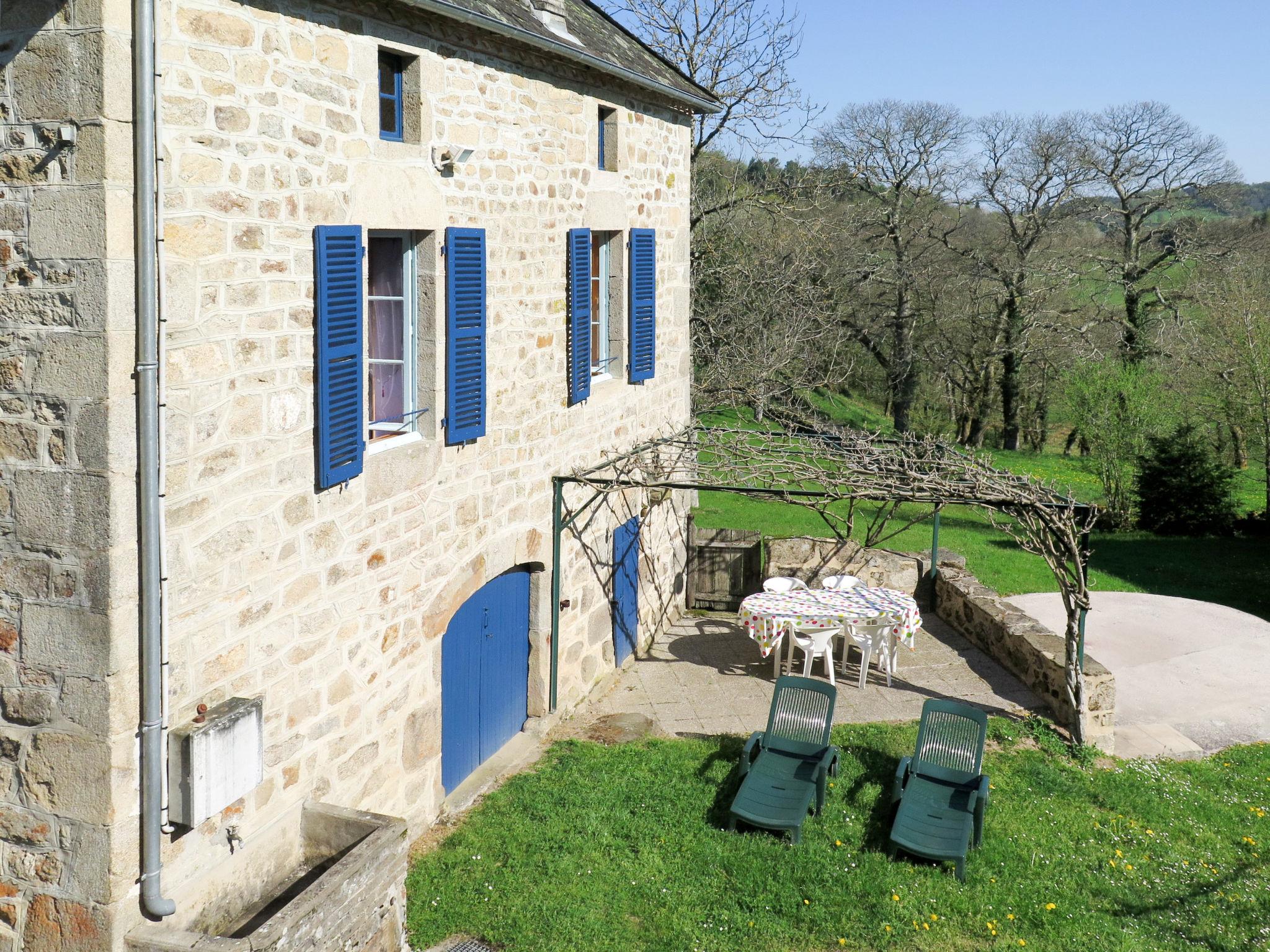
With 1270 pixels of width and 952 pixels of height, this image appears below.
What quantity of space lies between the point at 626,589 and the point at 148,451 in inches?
284

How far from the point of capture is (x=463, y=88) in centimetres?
735

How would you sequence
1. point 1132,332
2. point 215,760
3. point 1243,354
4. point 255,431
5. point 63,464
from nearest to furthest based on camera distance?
point 63,464, point 215,760, point 255,431, point 1243,354, point 1132,332

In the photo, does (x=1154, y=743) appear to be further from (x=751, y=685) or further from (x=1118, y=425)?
(x=1118, y=425)

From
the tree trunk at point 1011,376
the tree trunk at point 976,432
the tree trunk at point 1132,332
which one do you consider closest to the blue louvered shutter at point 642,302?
the tree trunk at point 1011,376

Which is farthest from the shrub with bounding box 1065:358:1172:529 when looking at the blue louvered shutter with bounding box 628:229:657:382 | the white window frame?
the white window frame

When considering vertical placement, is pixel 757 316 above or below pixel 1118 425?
above

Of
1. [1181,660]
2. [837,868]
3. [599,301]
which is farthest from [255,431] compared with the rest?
[1181,660]

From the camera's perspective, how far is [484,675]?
8.60 meters

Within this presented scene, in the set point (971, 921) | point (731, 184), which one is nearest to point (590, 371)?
point (971, 921)

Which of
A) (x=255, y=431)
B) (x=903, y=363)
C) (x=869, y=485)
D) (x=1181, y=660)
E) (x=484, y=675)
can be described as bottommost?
(x=1181, y=660)

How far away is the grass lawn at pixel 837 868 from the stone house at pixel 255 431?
0.73m

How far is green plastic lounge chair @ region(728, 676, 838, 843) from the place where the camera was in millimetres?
7777

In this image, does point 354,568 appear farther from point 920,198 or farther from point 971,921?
point 920,198

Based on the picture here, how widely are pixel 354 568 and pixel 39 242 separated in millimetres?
2514
